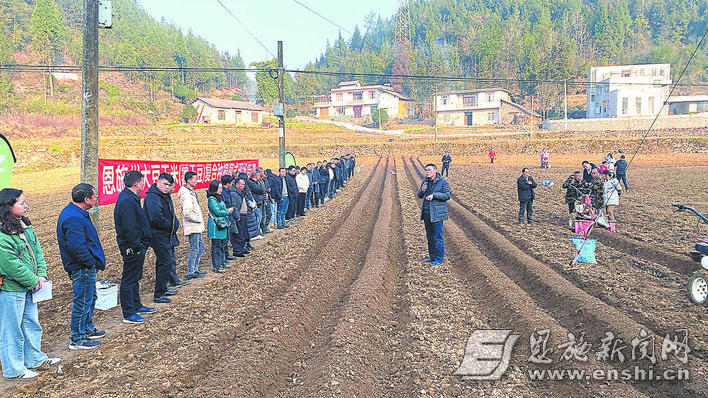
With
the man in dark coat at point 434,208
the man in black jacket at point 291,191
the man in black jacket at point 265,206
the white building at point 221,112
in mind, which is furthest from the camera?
the white building at point 221,112

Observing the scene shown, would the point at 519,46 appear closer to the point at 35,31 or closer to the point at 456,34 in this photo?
the point at 456,34

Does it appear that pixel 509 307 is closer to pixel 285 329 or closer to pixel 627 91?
pixel 285 329

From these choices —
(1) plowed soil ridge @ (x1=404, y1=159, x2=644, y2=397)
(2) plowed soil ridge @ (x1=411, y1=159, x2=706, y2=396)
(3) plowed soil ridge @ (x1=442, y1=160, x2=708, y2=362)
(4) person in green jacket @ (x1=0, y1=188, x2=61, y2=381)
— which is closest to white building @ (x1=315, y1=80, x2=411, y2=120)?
(3) plowed soil ridge @ (x1=442, y1=160, x2=708, y2=362)

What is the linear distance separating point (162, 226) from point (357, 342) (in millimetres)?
3590

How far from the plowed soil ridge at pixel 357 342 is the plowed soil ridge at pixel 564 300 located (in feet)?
7.70

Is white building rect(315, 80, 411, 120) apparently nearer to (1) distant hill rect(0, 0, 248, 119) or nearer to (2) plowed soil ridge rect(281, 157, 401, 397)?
(1) distant hill rect(0, 0, 248, 119)

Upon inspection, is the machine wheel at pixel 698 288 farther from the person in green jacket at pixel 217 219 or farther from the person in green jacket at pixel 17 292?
the person in green jacket at pixel 17 292

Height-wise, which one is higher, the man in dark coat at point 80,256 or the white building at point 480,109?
the white building at point 480,109

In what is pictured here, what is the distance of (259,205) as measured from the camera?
12.8 m

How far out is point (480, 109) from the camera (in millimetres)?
85625

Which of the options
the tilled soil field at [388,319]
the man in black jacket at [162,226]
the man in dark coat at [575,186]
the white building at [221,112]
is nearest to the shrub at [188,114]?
the white building at [221,112]

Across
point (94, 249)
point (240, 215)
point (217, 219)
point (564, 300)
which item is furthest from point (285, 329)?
point (240, 215)

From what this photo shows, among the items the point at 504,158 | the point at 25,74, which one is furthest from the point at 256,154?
the point at 25,74

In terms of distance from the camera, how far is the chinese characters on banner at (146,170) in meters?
10.1
